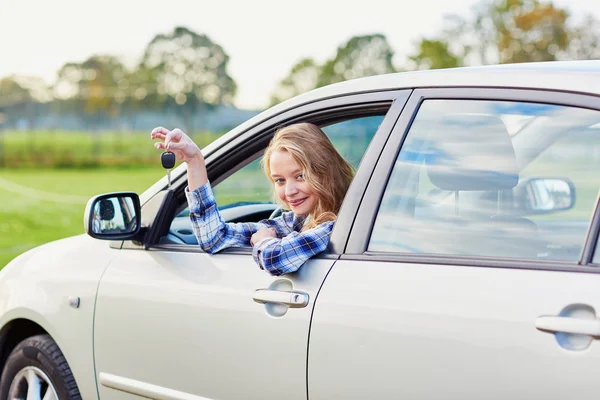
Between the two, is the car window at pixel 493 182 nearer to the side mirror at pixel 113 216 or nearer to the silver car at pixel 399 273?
the silver car at pixel 399 273

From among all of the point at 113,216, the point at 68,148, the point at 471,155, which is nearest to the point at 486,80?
the point at 471,155

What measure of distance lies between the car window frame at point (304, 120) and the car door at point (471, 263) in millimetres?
50

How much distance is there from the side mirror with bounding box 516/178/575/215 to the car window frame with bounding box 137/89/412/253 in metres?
0.43

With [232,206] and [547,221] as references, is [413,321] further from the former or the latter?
[232,206]

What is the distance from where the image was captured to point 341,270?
2504mm

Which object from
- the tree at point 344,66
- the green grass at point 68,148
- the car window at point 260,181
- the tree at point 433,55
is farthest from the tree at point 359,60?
the car window at point 260,181

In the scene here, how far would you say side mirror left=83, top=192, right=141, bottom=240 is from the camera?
10.4ft

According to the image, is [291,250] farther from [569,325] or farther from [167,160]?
[569,325]

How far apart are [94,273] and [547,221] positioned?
1.78m

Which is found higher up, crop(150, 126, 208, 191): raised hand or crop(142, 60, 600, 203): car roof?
crop(142, 60, 600, 203): car roof

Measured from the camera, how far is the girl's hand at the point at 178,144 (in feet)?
9.53

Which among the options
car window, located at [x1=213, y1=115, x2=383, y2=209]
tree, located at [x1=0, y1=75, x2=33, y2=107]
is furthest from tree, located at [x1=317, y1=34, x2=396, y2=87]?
car window, located at [x1=213, y1=115, x2=383, y2=209]

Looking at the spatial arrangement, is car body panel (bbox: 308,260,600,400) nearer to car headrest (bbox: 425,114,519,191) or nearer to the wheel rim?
car headrest (bbox: 425,114,519,191)

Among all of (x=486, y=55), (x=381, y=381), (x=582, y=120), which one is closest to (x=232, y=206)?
(x=381, y=381)
